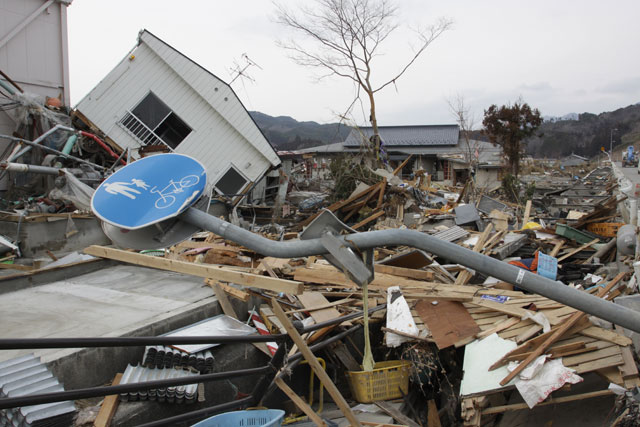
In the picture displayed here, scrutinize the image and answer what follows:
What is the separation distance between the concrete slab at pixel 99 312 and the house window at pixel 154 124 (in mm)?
8663

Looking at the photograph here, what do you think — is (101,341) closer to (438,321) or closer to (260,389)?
(260,389)

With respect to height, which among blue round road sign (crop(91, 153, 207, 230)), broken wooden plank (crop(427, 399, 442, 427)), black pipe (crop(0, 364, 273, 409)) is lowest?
broken wooden plank (crop(427, 399, 442, 427))

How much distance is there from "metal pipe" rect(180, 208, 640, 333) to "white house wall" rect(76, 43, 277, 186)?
1389 centimetres

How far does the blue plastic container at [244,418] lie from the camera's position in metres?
3.28

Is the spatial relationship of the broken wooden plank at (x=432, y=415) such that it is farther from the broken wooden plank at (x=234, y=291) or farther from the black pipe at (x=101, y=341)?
the black pipe at (x=101, y=341)

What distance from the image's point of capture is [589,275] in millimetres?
7398

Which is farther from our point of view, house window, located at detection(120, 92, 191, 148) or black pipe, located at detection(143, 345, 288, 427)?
house window, located at detection(120, 92, 191, 148)

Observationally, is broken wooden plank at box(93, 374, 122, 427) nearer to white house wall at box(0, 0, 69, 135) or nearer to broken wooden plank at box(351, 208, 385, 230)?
broken wooden plank at box(351, 208, 385, 230)

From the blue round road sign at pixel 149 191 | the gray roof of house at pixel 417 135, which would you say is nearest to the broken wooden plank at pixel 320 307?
the blue round road sign at pixel 149 191

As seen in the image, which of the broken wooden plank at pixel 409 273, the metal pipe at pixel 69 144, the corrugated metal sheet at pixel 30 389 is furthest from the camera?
the metal pipe at pixel 69 144

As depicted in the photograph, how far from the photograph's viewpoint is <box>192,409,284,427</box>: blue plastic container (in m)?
3.28

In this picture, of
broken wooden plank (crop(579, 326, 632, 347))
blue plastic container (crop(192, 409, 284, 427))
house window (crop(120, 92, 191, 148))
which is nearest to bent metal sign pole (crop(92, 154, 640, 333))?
blue plastic container (crop(192, 409, 284, 427))

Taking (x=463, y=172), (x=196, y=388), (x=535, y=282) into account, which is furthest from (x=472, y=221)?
(x=463, y=172)

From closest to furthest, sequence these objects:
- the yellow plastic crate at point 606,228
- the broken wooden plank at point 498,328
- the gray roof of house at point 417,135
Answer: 1. the broken wooden plank at point 498,328
2. the yellow plastic crate at point 606,228
3. the gray roof of house at point 417,135
